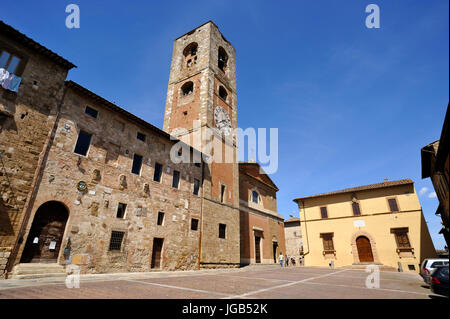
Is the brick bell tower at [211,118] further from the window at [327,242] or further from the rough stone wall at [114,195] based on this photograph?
the window at [327,242]

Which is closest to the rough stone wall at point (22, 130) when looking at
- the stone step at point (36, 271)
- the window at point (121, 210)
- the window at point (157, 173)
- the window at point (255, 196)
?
the stone step at point (36, 271)

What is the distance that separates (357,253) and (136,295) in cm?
2305

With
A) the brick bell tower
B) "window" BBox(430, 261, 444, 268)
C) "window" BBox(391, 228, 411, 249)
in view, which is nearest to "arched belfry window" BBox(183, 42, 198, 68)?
the brick bell tower

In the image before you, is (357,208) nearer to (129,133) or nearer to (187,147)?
(187,147)

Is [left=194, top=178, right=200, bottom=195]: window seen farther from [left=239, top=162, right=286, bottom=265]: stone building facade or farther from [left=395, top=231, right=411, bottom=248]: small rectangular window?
[left=395, top=231, right=411, bottom=248]: small rectangular window

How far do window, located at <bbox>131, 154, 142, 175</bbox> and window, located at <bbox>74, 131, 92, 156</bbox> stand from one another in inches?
109

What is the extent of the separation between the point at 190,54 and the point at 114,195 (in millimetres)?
20473

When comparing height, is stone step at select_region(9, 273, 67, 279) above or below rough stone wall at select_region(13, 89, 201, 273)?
below

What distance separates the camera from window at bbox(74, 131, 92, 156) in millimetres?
11906

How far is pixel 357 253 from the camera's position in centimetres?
2258

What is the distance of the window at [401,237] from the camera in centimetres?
2094

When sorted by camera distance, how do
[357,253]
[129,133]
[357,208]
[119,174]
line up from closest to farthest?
[119,174], [129,133], [357,253], [357,208]
